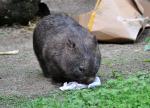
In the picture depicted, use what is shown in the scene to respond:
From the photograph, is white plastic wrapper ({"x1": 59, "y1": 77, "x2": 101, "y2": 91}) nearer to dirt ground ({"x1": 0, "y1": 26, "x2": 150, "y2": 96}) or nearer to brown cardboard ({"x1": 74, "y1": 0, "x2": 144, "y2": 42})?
dirt ground ({"x1": 0, "y1": 26, "x2": 150, "y2": 96})

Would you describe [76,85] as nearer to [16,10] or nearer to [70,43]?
[70,43]

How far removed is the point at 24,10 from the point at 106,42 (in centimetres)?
194

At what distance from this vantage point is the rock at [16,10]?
1007 cm

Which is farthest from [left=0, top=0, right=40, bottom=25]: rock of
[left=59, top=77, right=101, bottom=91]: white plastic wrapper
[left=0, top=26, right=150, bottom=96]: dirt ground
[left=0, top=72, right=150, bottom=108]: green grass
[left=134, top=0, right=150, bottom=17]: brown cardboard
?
[left=0, top=72, right=150, bottom=108]: green grass

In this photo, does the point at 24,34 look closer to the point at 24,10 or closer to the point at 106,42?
the point at 24,10

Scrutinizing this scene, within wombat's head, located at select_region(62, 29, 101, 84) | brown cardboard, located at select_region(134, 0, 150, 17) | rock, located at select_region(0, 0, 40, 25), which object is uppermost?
wombat's head, located at select_region(62, 29, 101, 84)

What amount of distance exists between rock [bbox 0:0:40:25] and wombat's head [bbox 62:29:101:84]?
12.3 feet

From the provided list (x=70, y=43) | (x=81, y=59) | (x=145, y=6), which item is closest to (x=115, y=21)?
(x=145, y=6)

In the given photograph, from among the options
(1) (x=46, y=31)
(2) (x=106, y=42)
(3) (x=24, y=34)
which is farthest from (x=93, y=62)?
(3) (x=24, y=34)

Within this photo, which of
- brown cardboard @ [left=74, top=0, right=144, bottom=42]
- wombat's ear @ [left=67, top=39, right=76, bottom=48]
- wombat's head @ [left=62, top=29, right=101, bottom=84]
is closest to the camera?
wombat's head @ [left=62, top=29, right=101, bottom=84]

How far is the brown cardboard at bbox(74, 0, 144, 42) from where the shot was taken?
884 cm

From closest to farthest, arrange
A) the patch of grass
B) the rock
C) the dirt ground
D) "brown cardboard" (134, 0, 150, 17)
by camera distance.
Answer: the patch of grass
the dirt ground
"brown cardboard" (134, 0, 150, 17)
the rock

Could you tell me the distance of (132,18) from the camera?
9.12m

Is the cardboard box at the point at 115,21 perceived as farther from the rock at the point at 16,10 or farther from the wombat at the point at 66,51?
the wombat at the point at 66,51
